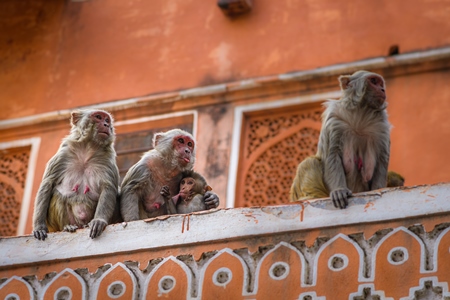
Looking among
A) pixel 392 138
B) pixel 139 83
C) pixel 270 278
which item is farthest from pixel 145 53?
pixel 270 278

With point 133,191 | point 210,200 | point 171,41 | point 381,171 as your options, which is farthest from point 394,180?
point 171,41

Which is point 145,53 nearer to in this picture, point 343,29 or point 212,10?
point 212,10

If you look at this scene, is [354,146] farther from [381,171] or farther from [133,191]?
[133,191]

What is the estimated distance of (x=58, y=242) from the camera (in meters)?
9.45

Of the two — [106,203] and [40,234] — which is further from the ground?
[106,203]

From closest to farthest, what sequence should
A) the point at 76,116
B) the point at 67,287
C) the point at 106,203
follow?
the point at 67,287 → the point at 106,203 → the point at 76,116

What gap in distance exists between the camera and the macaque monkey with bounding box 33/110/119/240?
10180 mm

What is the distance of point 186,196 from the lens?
10211mm

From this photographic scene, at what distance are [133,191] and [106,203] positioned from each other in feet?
0.82

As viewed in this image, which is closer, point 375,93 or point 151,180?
point 151,180

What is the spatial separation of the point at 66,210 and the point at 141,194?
588 mm

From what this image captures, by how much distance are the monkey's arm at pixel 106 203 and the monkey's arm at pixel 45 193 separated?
399mm

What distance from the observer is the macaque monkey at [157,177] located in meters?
10.1

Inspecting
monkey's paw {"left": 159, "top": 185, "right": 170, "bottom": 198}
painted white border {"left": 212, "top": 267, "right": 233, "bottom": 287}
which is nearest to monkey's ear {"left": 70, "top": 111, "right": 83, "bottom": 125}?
monkey's paw {"left": 159, "top": 185, "right": 170, "bottom": 198}
